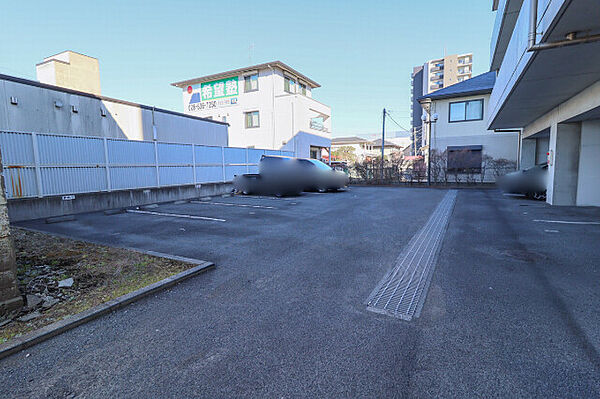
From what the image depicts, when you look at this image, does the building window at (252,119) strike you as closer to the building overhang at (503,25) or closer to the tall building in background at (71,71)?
the tall building in background at (71,71)

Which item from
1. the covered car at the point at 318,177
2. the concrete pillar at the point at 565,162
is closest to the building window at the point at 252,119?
the covered car at the point at 318,177

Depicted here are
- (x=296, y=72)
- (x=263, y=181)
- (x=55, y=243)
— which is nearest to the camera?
(x=55, y=243)

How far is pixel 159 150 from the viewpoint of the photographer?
1141cm

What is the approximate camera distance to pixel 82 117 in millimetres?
11805

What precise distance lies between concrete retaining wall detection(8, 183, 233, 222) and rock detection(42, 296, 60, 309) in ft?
20.4

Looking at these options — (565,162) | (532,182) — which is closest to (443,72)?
(532,182)

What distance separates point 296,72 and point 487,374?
2709 cm

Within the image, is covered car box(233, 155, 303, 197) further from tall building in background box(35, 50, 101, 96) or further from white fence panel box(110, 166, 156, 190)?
tall building in background box(35, 50, 101, 96)

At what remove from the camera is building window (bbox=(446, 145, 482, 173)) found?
18.8 m

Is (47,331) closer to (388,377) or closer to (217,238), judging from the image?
(388,377)

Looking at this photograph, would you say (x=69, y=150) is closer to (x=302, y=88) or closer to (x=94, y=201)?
(x=94, y=201)

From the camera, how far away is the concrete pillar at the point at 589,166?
880 cm

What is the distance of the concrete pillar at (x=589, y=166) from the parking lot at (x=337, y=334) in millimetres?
6053

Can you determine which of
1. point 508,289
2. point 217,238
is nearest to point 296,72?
point 217,238
